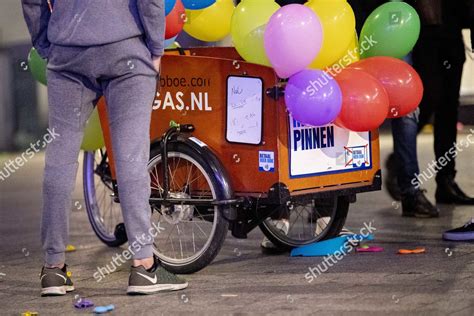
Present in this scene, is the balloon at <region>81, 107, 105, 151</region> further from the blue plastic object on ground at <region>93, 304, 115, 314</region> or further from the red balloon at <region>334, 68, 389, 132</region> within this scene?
the blue plastic object on ground at <region>93, 304, 115, 314</region>

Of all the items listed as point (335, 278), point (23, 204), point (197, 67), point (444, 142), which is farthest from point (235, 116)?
point (23, 204)

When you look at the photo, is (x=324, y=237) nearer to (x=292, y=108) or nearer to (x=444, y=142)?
(x=292, y=108)

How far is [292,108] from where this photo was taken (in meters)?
5.63

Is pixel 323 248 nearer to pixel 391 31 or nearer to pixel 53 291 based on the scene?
pixel 391 31

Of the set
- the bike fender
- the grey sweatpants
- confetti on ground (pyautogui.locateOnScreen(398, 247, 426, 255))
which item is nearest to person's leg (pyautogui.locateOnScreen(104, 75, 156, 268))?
the grey sweatpants

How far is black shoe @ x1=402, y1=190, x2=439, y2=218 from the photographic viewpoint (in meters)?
7.88

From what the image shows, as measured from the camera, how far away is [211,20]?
20.9 feet

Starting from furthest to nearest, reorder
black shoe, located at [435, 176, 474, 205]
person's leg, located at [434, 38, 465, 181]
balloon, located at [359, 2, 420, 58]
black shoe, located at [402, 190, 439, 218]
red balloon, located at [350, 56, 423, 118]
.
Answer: black shoe, located at [435, 176, 474, 205]
person's leg, located at [434, 38, 465, 181]
black shoe, located at [402, 190, 439, 218]
balloon, located at [359, 2, 420, 58]
red balloon, located at [350, 56, 423, 118]

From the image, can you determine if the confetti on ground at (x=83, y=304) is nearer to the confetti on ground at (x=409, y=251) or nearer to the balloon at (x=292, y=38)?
the balloon at (x=292, y=38)

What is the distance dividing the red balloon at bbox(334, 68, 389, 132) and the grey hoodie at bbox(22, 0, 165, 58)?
1.10 m

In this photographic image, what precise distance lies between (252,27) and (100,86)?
0.88 meters

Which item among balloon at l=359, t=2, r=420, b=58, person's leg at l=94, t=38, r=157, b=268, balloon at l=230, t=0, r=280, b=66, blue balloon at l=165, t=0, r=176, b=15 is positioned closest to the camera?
person's leg at l=94, t=38, r=157, b=268

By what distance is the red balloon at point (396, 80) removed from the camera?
612 cm

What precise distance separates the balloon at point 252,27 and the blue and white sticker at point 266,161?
0.49 metres
